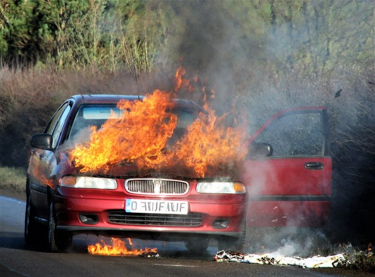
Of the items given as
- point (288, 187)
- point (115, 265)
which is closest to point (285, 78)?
point (288, 187)

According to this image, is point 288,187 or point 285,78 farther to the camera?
point 285,78

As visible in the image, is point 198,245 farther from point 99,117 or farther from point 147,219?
point 99,117

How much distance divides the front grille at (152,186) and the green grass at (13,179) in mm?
9801

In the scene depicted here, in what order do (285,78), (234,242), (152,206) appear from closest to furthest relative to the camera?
(152,206) → (234,242) → (285,78)

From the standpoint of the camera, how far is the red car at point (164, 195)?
32.2 ft

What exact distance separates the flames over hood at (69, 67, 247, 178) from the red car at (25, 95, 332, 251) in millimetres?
89

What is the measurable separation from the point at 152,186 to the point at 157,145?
2.09 feet

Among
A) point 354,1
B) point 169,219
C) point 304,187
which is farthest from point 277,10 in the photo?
point 169,219

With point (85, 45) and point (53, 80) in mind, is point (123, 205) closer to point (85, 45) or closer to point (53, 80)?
point (53, 80)

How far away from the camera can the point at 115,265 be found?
30.9ft

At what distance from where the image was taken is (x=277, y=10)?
2192 centimetres

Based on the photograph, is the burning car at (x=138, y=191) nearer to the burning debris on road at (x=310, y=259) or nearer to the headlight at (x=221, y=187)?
the headlight at (x=221, y=187)

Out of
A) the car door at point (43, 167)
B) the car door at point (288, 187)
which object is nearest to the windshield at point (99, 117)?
the car door at point (43, 167)

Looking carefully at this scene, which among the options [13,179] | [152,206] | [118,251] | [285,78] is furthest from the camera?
[13,179]
